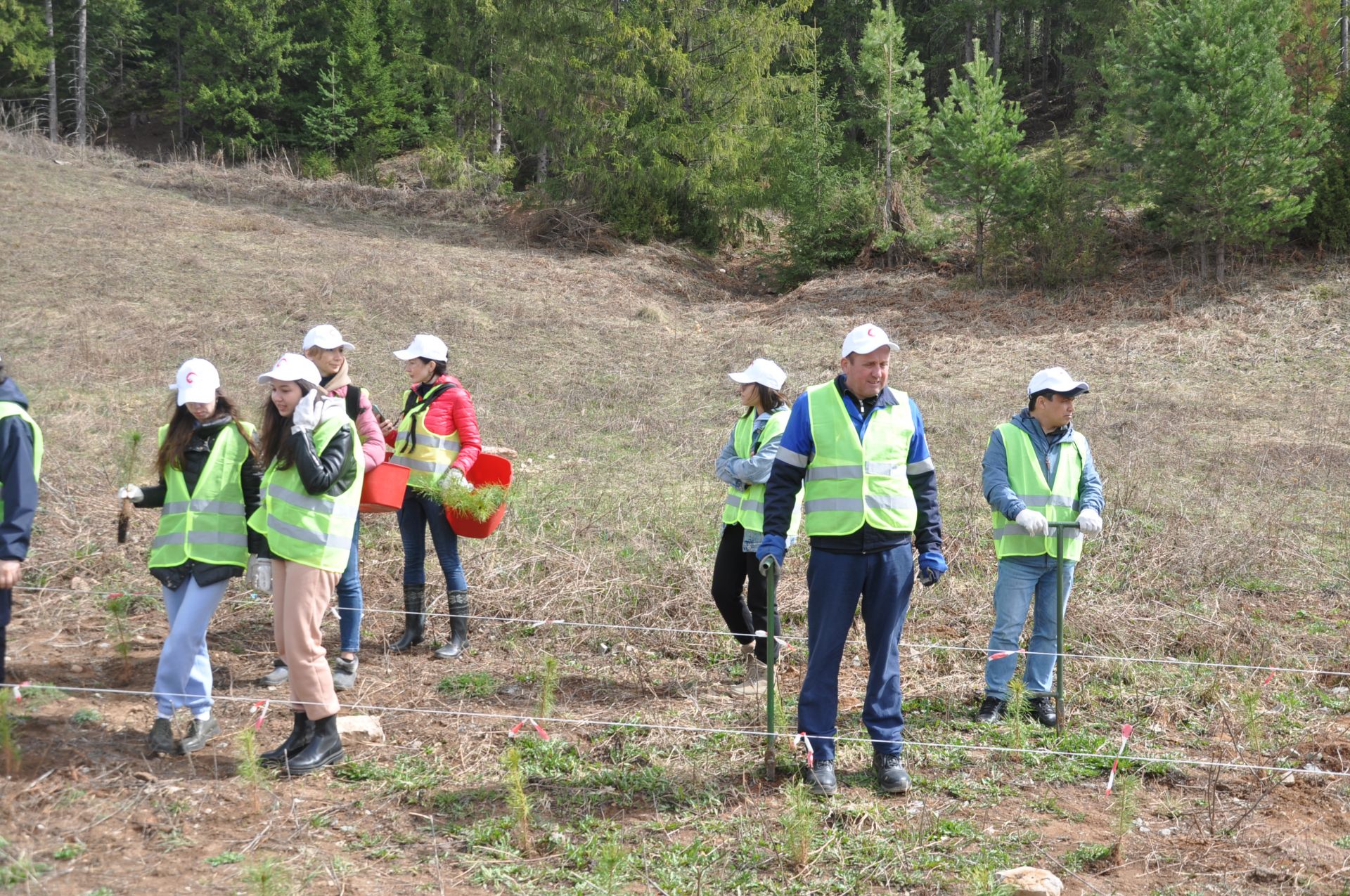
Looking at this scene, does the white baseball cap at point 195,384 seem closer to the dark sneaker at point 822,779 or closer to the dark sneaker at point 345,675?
the dark sneaker at point 345,675

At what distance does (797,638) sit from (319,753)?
8.37 feet

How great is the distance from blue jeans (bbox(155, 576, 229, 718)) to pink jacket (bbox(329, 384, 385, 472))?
98 cm

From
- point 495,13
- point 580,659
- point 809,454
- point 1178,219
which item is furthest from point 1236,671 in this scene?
point 495,13

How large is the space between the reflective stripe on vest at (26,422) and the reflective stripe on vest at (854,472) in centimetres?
325

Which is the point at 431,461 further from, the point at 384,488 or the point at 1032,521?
the point at 1032,521

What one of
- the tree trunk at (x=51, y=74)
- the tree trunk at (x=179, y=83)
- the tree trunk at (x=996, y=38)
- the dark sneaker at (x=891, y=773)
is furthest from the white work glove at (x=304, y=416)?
the tree trunk at (x=179, y=83)

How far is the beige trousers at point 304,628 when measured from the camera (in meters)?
4.46

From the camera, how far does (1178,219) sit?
1884 cm

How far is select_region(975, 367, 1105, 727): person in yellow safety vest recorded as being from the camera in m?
5.34

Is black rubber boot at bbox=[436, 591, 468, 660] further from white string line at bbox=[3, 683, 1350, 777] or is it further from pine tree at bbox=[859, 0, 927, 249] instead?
pine tree at bbox=[859, 0, 927, 249]

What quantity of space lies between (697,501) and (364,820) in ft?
16.4

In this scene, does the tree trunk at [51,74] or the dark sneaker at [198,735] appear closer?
the dark sneaker at [198,735]

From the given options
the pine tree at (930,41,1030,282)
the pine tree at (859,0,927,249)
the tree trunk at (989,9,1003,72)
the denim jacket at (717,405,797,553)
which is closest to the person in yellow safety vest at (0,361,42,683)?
the denim jacket at (717,405,797,553)

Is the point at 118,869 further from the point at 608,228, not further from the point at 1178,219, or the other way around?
the point at 608,228
